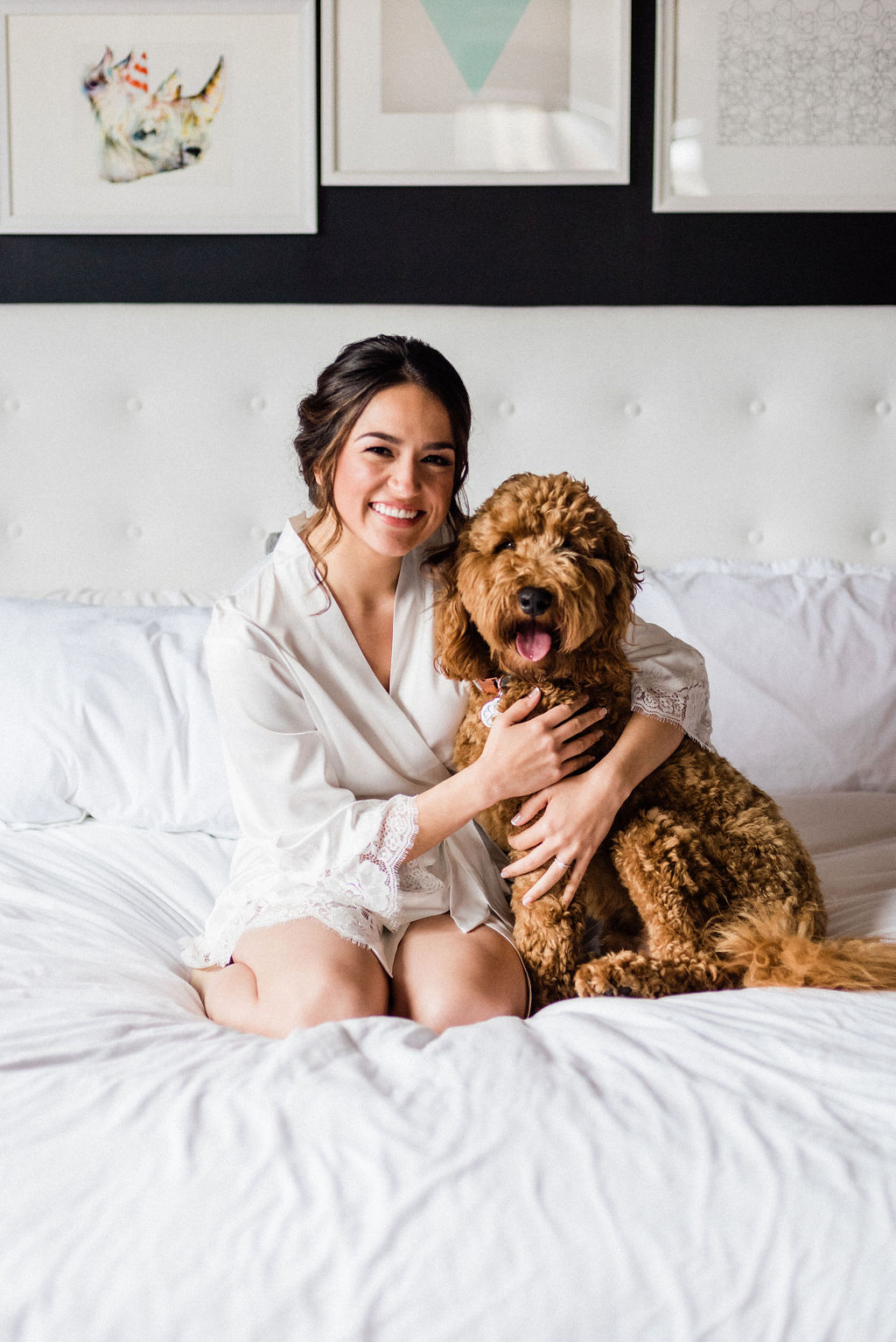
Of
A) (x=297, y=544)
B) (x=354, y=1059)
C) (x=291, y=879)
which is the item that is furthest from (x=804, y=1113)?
(x=297, y=544)

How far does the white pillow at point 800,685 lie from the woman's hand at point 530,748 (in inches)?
30.9

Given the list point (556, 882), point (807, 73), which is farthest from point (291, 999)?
point (807, 73)

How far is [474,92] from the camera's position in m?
2.46

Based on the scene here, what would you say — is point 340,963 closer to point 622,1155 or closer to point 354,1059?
point 354,1059

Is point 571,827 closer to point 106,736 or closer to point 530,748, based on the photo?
point 530,748

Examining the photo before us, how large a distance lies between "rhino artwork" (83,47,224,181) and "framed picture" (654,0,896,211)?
3.60ft

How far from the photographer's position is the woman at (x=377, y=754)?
1.39m

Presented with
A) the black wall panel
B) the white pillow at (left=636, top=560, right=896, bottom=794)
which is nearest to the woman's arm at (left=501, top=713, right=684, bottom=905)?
the white pillow at (left=636, top=560, right=896, bottom=794)

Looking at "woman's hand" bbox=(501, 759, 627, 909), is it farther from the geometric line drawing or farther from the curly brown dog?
the geometric line drawing

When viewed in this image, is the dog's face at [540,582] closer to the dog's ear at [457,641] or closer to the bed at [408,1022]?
the dog's ear at [457,641]

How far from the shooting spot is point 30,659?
6.73ft

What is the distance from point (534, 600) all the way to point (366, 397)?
463 mm

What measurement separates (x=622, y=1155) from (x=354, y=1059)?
299 millimetres

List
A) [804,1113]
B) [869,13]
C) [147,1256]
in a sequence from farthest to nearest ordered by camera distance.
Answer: [869,13] → [804,1113] → [147,1256]
